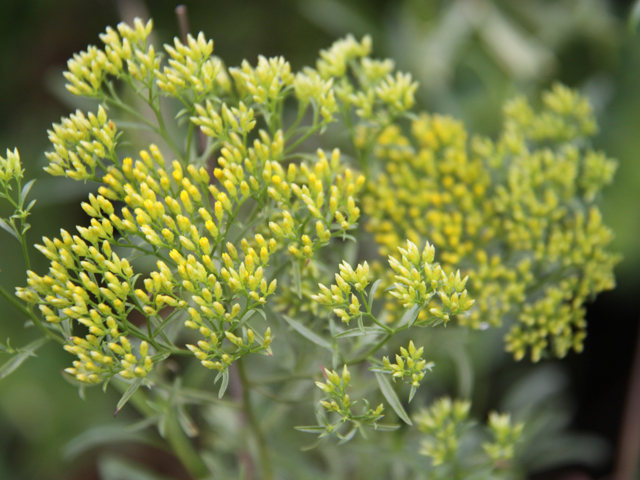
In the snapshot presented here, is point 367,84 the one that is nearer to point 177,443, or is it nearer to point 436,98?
point 177,443

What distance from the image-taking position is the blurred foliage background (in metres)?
2.20

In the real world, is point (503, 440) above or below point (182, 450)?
above

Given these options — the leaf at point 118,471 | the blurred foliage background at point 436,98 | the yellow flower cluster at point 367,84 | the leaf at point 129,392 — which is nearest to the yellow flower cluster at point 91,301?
the leaf at point 129,392

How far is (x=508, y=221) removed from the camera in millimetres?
1426

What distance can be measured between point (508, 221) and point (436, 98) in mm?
1229

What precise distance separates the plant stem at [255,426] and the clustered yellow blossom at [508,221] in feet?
1.53

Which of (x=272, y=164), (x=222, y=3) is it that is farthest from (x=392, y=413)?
(x=222, y=3)

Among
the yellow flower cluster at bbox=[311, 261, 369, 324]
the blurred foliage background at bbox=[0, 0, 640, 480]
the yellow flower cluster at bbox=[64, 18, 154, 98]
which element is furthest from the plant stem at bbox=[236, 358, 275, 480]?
the blurred foliage background at bbox=[0, 0, 640, 480]

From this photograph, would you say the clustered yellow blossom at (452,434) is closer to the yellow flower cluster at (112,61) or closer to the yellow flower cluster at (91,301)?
the yellow flower cluster at (91,301)

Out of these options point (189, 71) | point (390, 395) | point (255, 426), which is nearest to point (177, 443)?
point (255, 426)

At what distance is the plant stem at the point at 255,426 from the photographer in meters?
1.22

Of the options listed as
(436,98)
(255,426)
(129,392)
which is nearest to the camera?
(129,392)

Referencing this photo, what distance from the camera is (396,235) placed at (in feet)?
4.66

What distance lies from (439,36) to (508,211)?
1427 millimetres
